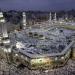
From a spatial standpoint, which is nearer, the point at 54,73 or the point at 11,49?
the point at 54,73

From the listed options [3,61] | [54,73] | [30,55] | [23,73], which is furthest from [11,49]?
[54,73]

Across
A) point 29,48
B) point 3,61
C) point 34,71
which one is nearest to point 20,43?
point 29,48

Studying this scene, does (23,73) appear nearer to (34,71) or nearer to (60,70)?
(34,71)

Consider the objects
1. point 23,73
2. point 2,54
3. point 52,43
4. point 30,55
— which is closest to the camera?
point 23,73

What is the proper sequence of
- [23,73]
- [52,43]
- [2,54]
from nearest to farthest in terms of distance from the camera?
[23,73] < [2,54] < [52,43]

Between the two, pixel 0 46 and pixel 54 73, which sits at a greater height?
pixel 0 46

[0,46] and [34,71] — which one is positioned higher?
[0,46]

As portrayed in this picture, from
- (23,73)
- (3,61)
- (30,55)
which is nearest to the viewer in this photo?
(23,73)

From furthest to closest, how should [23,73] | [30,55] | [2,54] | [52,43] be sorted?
[52,43], [2,54], [30,55], [23,73]

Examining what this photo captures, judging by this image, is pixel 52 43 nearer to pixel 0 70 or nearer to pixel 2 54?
pixel 2 54
